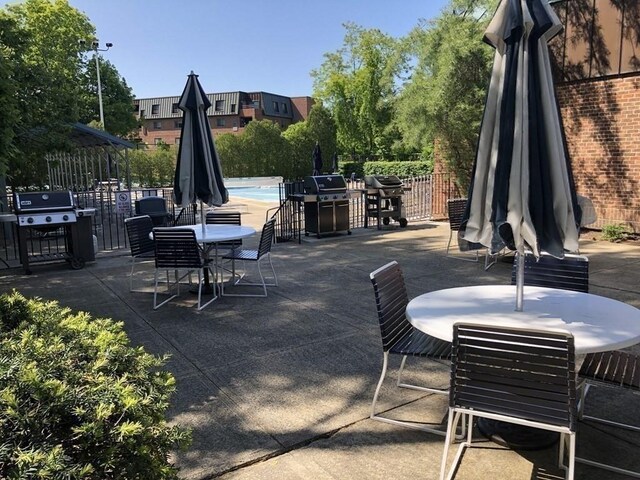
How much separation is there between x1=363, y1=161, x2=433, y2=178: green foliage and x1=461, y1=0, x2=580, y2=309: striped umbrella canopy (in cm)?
2375

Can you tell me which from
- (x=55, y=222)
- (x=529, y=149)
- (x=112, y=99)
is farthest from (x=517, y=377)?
(x=112, y=99)

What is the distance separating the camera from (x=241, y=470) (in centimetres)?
262

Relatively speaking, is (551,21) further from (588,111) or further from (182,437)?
(588,111)

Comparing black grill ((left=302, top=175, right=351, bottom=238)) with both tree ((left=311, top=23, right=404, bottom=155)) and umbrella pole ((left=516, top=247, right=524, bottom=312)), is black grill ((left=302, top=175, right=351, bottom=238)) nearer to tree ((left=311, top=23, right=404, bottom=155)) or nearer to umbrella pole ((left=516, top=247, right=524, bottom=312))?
umbrella pole ((left=516, top=247, right=524, bottom=312))

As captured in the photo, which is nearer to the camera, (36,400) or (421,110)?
(36,400)

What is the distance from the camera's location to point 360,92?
3569 centimetres

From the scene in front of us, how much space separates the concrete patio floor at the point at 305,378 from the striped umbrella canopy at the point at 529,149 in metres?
1.20

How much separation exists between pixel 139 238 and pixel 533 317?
4902mm

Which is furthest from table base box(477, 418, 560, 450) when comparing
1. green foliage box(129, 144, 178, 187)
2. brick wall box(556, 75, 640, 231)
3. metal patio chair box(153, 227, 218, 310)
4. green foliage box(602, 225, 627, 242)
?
green foliage box(129, 144, 178, 187)

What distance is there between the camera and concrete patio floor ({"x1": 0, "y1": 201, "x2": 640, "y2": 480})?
265 cm

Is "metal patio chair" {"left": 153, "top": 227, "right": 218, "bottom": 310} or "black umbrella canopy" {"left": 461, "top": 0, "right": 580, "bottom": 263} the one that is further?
"metal patio chair" {"left": 153, "top": 227, "right": 218, "bottom": 310}

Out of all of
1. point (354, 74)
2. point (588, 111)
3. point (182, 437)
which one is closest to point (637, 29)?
point (588, 111)

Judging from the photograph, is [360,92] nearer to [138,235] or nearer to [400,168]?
[400,168]

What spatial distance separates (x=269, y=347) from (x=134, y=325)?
1.55 metres
